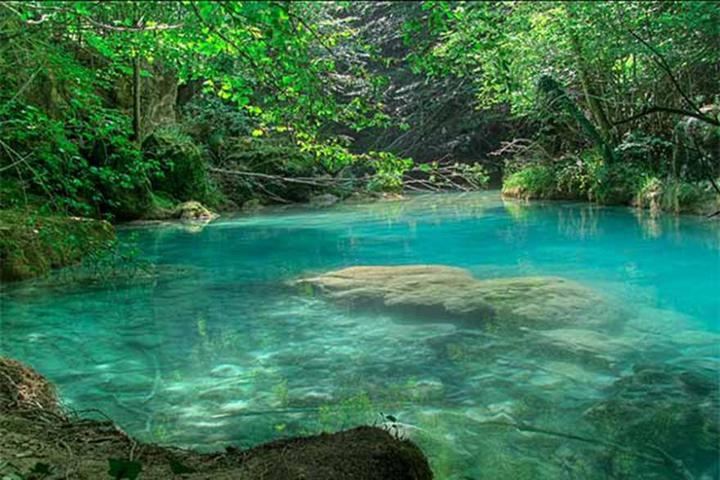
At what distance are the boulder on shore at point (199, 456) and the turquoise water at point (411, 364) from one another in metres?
0.82

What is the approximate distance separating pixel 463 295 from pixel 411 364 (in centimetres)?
267

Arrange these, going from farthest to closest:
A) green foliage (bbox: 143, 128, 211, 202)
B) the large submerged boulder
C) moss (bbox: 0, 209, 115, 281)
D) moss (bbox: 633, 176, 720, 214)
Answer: green foliage (bbox: 143, 128, 211, 202) → moss (bbox: 633, 176, 720, 214) → moss (bbox: 0, 209, 115, 281) → the large submerged boulder

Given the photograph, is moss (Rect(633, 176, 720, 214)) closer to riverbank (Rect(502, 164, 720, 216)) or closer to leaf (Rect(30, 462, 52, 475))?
riverbank (Rect(502, 164, 720, 216))

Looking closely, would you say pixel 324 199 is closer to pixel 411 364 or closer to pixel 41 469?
pixel 411 364

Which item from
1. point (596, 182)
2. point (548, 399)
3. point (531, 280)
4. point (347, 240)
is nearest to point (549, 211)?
point (596, 182)

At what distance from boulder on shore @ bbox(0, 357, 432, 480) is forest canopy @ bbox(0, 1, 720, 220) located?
1549mm

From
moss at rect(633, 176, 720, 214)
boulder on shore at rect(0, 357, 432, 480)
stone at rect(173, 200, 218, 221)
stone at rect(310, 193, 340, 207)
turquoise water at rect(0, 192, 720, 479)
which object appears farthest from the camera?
stone at rect(310, 193, 340, 207)

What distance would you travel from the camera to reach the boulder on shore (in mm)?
2592

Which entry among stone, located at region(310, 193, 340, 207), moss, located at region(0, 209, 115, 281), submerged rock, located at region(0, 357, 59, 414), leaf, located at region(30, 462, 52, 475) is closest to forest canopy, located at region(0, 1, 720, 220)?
moss, located at region(0, 209, 115, 281)

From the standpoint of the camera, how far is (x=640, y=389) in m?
4.72

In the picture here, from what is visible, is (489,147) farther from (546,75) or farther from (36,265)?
(36,265)

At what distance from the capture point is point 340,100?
13.0 m

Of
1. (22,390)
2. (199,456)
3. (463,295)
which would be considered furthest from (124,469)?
(463,295)

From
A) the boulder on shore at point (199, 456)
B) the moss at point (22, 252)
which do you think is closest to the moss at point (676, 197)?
the moss at point (22, 252)
